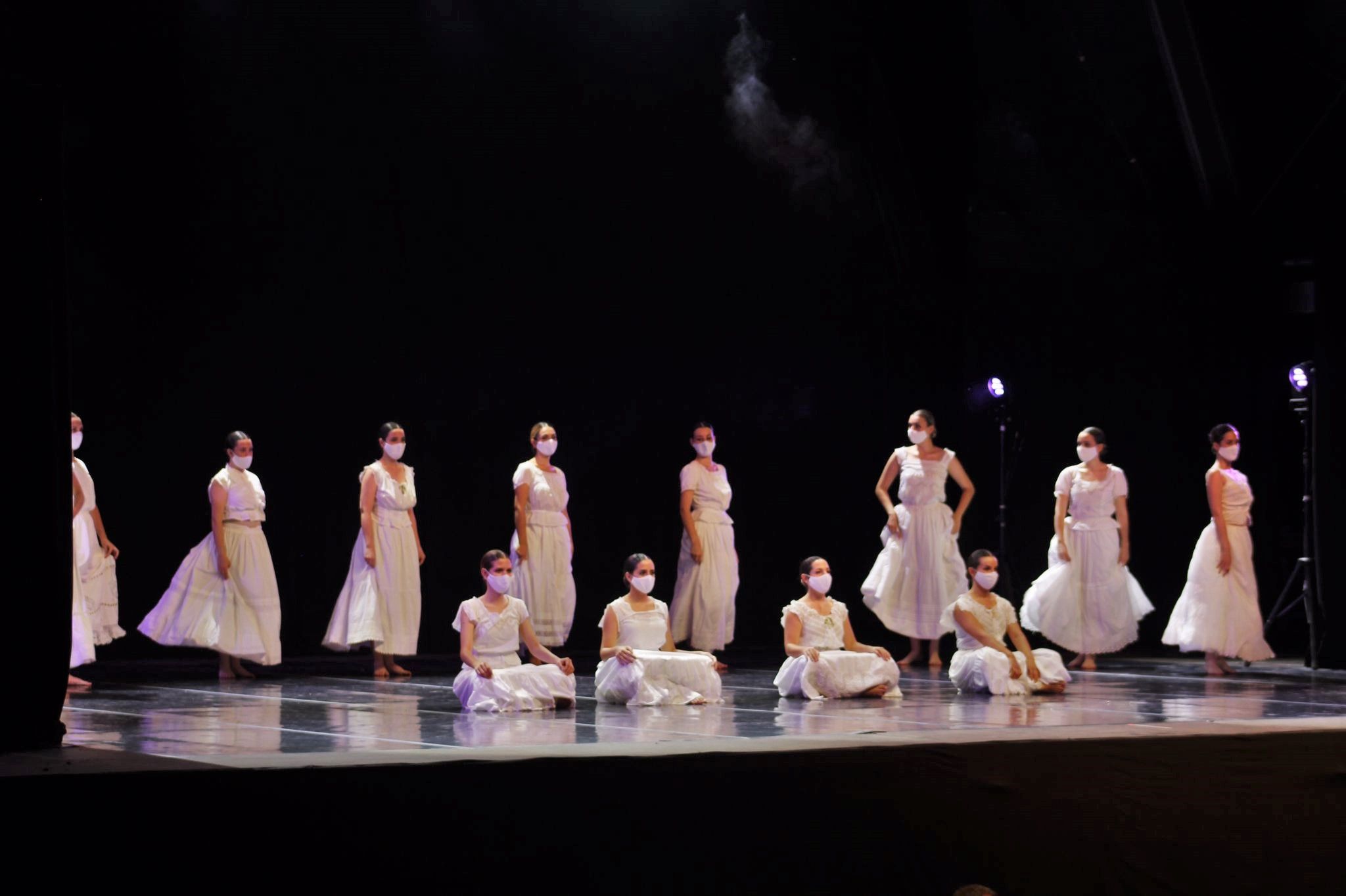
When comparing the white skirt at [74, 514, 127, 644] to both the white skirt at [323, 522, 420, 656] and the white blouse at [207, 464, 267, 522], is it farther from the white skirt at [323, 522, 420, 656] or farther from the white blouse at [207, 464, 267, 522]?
the white skirt at [323, 522, 420, 656]

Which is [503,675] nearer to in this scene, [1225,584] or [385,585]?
[385,585]

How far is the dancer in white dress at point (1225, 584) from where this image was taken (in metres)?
9.06

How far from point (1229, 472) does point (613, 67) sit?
14.8ft

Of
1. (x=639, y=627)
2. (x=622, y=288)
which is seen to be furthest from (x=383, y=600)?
(x=622, y=288)

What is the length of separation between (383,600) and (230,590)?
83 cm

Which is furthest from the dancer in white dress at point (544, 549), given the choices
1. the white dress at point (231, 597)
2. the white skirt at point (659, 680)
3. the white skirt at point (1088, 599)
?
the white skirt at point (1088, 599)

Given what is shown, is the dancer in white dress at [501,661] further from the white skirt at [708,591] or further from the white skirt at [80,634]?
the white skirt at [708,591]

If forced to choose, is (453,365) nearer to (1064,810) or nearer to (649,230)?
(649,230)

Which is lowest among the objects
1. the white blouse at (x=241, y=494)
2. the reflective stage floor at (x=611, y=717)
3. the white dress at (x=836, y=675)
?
the reflective stage floor at (x=611, y=717)

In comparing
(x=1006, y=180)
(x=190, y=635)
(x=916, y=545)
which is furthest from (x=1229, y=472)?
(x=190, y=635)

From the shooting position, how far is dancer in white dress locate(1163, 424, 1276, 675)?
9062 millimetres

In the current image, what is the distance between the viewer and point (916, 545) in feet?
32.3

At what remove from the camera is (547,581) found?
959 cm

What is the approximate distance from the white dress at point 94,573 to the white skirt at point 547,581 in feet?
7.42
